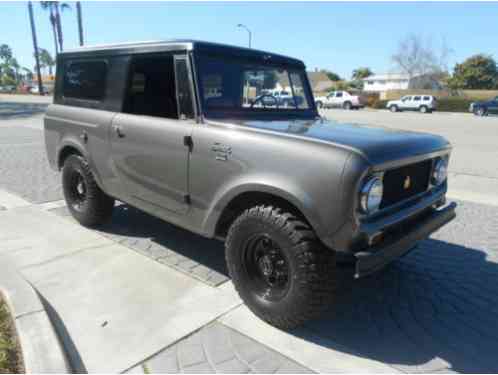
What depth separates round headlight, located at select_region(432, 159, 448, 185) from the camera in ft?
10.5

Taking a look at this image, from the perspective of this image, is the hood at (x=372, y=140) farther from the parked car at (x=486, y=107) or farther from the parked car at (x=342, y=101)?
the parked car at (x=342, y=101)

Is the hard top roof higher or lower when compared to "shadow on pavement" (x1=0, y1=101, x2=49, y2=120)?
higher

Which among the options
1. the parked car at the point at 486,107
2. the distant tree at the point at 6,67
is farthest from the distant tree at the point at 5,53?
the parked car at the point at 486,107

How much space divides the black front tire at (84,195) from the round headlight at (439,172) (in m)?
3.34

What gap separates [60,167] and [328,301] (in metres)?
3.72

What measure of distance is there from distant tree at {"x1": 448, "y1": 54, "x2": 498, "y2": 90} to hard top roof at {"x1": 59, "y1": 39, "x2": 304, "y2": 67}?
74.5 meters

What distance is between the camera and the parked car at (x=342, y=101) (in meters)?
38.4

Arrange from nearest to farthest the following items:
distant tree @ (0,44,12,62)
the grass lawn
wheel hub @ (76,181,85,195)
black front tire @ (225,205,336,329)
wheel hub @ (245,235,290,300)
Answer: the grass lawn < black front tire @ (225,205,336,329) < wheel hub @ (245,235,290,300) < wheel hub @ (76,181,85,195) < distant tree @ (0,44,12,62)

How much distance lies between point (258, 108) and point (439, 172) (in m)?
1.70

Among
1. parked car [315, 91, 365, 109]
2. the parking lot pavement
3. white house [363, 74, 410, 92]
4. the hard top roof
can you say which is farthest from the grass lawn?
white house [363, 74, 410, 92]

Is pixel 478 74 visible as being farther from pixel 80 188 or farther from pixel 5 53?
pixel 5 53

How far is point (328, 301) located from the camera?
103 inches

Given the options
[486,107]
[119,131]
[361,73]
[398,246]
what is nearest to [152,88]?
[119,131]

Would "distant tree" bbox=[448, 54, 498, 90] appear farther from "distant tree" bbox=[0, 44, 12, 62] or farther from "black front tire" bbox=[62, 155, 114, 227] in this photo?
"distant tree" bbox=[0, 44, 12, 62]
